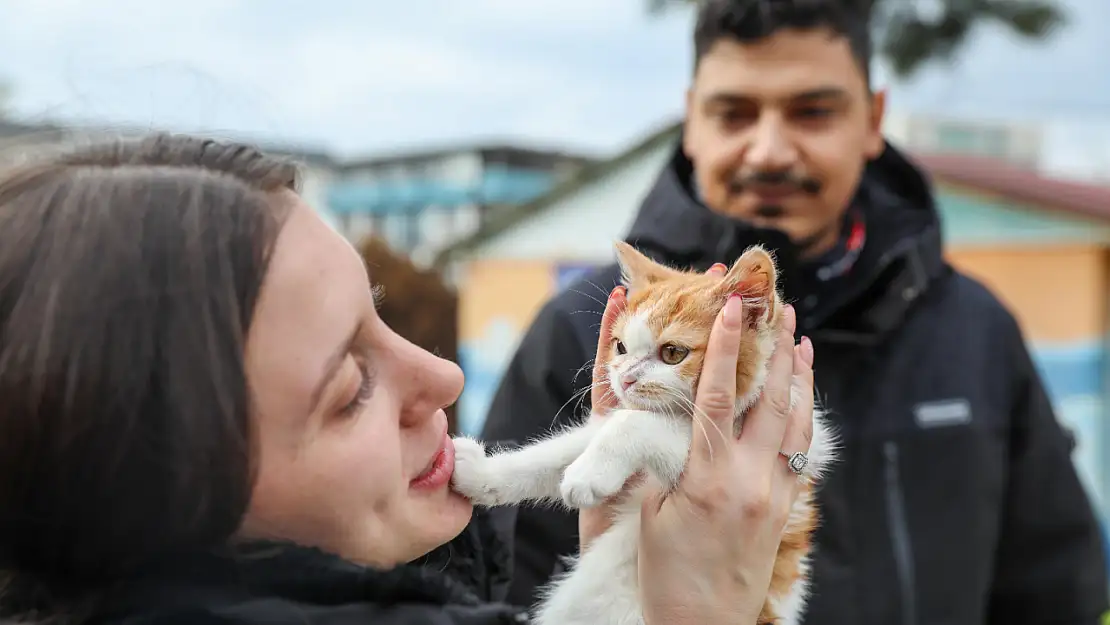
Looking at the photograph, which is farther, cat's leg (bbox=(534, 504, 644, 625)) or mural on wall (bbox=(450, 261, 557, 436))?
mural on wall (bbox=(450, 261, 557, 436))

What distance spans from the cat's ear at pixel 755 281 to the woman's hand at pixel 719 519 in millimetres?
113

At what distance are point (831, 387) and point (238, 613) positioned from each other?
1587 mm

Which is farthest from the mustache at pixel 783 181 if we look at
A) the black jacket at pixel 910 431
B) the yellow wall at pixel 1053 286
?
the yellow wall at pixel 1053 286

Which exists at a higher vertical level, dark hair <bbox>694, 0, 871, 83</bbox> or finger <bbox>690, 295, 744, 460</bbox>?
dark hair <bbox>694, 0, 871, 83</bbox>

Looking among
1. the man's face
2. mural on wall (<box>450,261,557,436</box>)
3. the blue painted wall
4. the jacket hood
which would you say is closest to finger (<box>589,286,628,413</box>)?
the jacket hood

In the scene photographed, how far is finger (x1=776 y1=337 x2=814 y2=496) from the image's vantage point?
4.30 ft

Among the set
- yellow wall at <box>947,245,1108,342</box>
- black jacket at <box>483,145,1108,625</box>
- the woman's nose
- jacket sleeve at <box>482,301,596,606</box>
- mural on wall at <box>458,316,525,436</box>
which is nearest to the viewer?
the woman's nose

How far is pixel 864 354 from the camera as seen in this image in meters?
2.13

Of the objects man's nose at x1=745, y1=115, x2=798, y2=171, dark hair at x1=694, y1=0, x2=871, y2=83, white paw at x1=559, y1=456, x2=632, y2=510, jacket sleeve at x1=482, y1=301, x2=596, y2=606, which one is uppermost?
dark hair at x1=694, y1=0, x2=871, y2=83

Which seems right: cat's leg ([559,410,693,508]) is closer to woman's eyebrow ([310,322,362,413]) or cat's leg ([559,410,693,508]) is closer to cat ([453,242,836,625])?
cat ([453,242,836,625])

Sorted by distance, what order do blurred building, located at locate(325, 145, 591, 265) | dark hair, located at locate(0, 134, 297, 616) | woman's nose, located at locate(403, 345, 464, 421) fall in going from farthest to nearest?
blurred building, located at locate(325, 145, 591, 265), woman's nose, located at locate(403, 345, 464, 421), dark hair, located at locate(0, 134, 297, 616)

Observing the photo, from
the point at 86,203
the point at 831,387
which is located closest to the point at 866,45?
the point at 831,387

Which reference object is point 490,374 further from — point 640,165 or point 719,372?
point 719,372

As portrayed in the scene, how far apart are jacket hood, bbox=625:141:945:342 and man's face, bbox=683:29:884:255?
0.43ft
